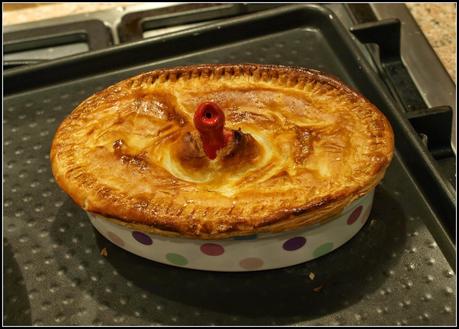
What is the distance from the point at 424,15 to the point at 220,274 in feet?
2.63

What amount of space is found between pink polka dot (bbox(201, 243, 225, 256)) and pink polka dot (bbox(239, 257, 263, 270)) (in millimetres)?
35

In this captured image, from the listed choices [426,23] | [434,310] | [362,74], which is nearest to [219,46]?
[362,74]

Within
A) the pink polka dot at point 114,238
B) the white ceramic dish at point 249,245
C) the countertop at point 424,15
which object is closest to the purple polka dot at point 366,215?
the white ceramic dish at point 249,245

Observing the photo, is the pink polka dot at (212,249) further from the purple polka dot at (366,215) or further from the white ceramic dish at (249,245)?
the purple polka dot at (366,215)

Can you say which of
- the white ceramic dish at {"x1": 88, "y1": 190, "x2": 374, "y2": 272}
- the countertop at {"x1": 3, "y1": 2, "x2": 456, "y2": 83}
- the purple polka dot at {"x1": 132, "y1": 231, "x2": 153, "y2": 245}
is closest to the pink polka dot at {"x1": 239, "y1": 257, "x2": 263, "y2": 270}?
the white ceramic dish at {"x1": 88, "y1": 190, "x2": 374, "y2": 272}

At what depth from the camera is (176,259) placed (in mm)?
822

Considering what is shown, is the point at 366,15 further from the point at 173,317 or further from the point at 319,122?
the point at 173,317

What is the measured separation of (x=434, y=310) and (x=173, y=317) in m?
0.32

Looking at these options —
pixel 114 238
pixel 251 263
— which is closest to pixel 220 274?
pixel 251 263

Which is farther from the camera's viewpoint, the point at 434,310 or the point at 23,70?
the point at 23,70

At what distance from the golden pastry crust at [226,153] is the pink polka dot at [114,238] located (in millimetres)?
74

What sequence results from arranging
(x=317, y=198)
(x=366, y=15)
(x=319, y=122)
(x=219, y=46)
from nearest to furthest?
(x=317, y=198) < (x=319, y=122) < (x=219, y=46) < (x=366, y=15)

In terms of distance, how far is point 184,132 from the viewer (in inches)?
33.9

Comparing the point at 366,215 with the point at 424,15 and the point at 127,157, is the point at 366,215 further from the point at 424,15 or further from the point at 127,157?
the point at 424,15
